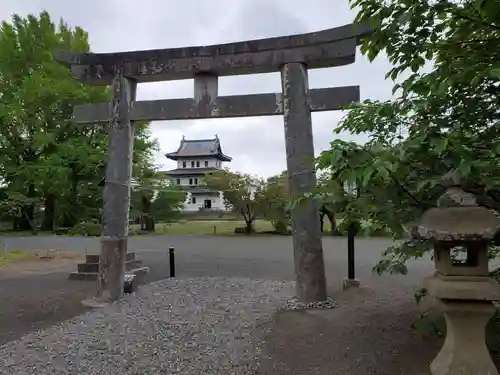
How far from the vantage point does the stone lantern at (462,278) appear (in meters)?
2.25

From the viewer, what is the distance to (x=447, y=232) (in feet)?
7.39

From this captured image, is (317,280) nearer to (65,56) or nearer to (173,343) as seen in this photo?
(173,343)

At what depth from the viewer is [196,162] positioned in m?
40.1

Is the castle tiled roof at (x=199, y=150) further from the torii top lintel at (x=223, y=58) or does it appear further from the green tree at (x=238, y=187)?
the torii top lintel at (x=223, y=58)

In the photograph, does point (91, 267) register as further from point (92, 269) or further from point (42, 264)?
point (42, 264)

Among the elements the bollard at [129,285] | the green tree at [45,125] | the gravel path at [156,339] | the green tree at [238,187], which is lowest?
the gravel path at [156,339]

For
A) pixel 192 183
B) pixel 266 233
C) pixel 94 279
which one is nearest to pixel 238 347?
pixel 94 279

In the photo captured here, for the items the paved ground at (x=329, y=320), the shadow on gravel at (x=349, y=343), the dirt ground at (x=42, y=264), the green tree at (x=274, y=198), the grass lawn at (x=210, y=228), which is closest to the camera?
the shadow on gravel at (x=349, y=343)

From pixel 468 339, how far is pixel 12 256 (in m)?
13.0

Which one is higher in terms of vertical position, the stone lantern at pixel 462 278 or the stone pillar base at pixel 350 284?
the stone lantern at pixel 462 278

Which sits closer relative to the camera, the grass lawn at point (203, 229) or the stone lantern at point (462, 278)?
the stone lantern at point (462, 278)

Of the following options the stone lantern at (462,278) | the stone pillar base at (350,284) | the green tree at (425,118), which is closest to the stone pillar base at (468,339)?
the stone lantern at (462,278)

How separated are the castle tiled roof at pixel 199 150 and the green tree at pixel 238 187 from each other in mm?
17800

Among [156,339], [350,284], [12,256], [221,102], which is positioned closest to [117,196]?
[221,102]
